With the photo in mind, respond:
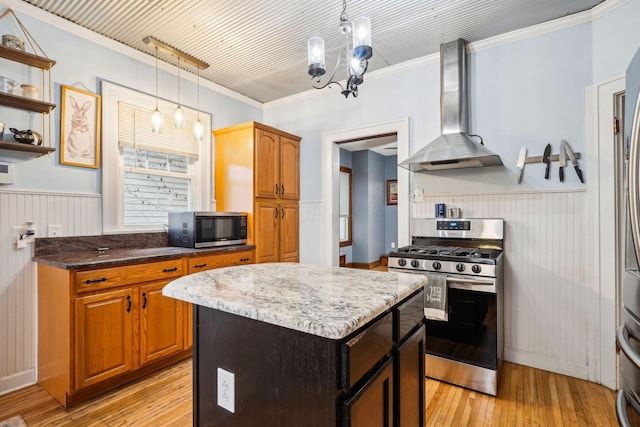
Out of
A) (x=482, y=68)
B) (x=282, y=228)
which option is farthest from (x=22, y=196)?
(x=482, y=68)

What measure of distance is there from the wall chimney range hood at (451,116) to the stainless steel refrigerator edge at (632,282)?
1.35 metres

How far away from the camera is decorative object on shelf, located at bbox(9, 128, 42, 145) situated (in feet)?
6.87

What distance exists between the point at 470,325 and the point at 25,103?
336 centimetres

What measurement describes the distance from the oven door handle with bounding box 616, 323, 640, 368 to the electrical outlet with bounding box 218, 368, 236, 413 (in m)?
1.36

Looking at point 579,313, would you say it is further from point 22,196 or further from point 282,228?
point 22,196

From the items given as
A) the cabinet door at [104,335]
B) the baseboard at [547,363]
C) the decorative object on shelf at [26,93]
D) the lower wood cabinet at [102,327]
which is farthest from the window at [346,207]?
the decorative object on shelf at [26,93]

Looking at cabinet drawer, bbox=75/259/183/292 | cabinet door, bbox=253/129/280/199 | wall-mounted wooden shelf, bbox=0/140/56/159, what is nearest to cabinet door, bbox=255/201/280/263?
cabinet door, bbox=253/129/280/199

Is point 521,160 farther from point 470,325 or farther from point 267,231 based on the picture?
point 267,231

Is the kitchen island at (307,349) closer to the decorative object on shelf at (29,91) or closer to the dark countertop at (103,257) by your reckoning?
the dark countertop at (103,257)

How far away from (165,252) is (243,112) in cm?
212

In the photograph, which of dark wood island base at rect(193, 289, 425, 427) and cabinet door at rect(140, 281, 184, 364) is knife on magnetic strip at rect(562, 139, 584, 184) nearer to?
dark wood island base at rect(193, 289, 425, 427)

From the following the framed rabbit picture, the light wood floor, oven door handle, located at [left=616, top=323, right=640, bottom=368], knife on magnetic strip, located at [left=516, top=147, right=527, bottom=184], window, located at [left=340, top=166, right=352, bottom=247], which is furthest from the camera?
window, located at [left=340, top=166, right=352, bottom=247]

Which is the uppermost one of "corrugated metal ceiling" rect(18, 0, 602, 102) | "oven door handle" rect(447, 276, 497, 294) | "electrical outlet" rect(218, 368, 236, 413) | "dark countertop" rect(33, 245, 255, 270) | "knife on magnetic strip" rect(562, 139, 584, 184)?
"corrugated metal ceiling" rect(18, 0, 602, 102)

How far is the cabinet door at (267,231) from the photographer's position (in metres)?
3.35
